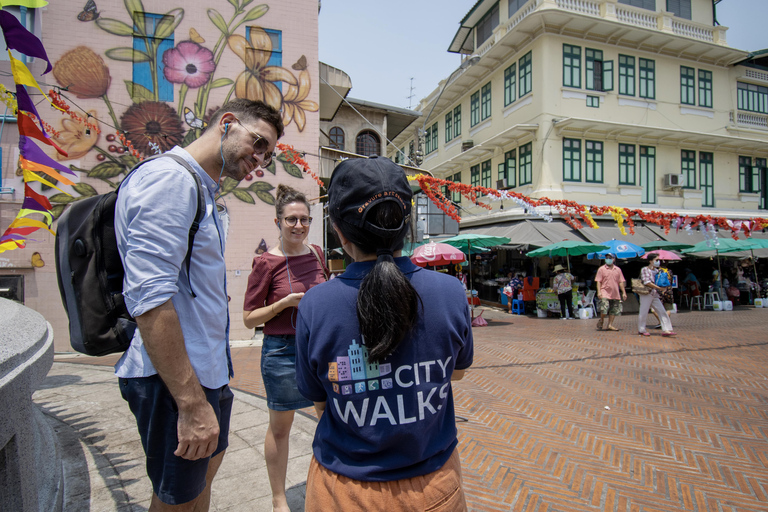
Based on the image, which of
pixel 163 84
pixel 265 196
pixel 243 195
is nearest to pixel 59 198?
pixel 163 84

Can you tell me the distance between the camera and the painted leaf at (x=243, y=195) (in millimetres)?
10422

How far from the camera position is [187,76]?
10.3 m

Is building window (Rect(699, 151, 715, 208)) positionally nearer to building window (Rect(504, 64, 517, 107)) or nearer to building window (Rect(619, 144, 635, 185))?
building window (Rect(619, 144, 635, 185))

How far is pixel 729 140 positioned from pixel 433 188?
1836cm

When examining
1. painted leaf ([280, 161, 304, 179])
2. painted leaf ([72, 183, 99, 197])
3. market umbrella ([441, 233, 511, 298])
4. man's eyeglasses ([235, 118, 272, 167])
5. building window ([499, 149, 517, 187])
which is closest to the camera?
man's eyeglasses ([235, 118, 272, 167])

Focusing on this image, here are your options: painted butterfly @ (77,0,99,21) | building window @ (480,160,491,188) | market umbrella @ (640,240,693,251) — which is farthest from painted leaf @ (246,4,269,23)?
market umbrella @ (640,240,693,251)

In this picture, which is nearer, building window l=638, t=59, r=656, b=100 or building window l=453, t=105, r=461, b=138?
building window l=638, t=59, r=656, b=100

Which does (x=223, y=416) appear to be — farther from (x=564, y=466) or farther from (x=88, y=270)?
(x=564, y=466)

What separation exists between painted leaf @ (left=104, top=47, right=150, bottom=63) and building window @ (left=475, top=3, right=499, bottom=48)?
17008mm

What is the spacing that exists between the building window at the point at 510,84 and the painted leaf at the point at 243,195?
13.9 metres

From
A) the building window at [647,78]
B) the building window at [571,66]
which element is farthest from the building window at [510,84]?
the building window at [647,78]

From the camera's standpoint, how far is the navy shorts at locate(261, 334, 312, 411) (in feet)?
8.28

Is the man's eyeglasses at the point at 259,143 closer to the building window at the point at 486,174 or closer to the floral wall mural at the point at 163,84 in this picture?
the floral wall mural at the point at 163,84

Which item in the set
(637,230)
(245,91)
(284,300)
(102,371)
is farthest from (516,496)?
(637,230)
